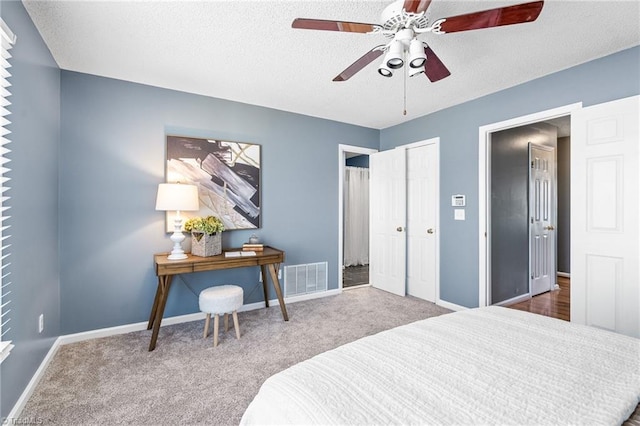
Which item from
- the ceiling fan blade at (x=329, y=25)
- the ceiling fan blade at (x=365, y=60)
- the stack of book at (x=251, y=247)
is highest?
the ceiling fan blade at (x=329, y=25)

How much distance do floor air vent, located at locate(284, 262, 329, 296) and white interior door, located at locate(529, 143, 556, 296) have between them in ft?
9.31

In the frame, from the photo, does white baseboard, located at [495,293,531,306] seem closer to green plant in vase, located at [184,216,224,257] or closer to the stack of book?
the stack of book

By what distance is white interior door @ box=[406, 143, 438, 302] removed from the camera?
3924 millimetres

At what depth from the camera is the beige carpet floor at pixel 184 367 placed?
181 cm

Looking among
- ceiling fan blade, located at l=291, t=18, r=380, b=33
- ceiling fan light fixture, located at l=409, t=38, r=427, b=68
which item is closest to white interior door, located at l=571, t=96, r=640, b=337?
ceiling fan light fixture, located at l=409, t=38, r=427, b=68

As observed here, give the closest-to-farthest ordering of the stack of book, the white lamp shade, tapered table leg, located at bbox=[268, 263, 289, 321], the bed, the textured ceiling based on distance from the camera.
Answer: the bed
the textured ceiling
the white lamp shade
tapered table leg, located at bbox=[268, 263, 289, 321]
the stack of book

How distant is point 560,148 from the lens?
17.8 ft

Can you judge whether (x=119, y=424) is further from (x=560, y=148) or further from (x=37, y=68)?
(x=560, y=148)

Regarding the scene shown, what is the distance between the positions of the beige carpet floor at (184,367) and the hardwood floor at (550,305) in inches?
48.9

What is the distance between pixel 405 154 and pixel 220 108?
97.2 inches

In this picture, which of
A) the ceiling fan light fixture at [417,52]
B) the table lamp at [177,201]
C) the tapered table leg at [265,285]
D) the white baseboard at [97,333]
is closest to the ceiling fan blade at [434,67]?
the ceiling fan light fixture at [417,52]

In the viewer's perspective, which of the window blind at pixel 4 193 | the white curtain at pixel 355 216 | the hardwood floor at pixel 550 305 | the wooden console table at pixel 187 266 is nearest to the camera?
the window blind at pixel 4 193

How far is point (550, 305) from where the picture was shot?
3.83 metres

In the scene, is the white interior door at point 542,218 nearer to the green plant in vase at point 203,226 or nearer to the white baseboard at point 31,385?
the green plant in vase at point 203,226
